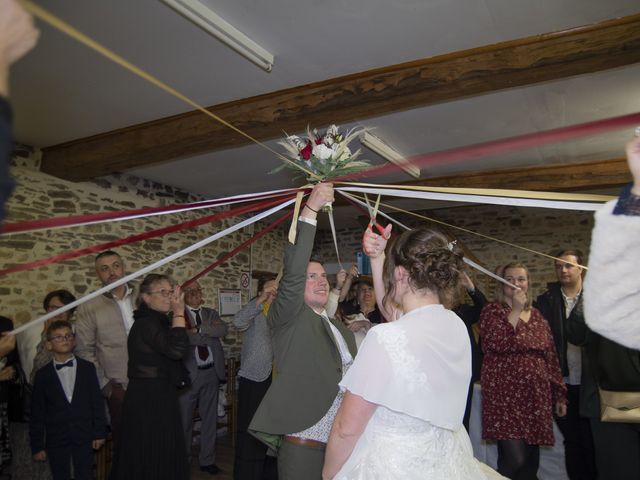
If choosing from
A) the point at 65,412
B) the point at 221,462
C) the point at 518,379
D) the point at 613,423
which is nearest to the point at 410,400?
the point at 613,423

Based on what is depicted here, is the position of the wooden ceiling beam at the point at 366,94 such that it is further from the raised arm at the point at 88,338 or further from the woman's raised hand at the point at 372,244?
the woman's raised hand at the point at 372,244

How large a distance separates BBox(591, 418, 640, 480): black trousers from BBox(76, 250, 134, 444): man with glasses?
3536 millimetres

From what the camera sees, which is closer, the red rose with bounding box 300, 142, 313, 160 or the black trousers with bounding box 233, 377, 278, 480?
the red rose with bounding box 300, 142, 313, 160

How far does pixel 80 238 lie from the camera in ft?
17.6

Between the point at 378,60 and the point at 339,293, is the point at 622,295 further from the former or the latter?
the point at 378,60

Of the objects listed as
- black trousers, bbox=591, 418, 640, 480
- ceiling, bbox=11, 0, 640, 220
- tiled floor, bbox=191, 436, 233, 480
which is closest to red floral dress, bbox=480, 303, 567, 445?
black trousers, bbox=591, 418, 640, 480

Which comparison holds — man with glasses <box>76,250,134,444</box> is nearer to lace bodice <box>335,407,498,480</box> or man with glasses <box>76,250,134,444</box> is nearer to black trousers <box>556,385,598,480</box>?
lace bodice <box>335,407,498,480</box>

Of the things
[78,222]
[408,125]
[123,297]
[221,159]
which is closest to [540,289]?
[408,125]

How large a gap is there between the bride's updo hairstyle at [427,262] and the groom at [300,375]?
532mm

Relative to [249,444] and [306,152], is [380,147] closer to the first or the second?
[306,152]

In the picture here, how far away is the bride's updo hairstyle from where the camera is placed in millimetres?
1619

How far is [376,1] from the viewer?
2807 millimetres

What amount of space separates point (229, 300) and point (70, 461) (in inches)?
166

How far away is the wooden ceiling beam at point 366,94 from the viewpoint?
307 centimetres
